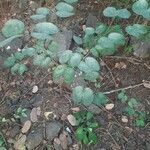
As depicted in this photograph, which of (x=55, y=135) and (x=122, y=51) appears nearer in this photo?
(x=55, y=135)

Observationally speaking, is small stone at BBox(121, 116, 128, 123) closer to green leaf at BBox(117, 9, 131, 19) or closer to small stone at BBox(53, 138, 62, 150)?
small stone at BBox(53, 138, 62, 150)

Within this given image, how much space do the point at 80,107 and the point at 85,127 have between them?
0.39 feet

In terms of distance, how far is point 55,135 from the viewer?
1.88 metres

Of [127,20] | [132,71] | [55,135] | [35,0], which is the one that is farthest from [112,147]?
[35,0]

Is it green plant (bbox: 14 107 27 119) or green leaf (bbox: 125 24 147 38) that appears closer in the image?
green leaf (bbox: 125 24 147 38)

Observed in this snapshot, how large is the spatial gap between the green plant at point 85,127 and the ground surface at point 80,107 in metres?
0.03

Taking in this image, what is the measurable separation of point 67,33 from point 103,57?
0.24m

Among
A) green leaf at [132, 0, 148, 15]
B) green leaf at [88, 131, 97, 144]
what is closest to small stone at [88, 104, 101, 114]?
green leaf at [88, 131, 97, 144]

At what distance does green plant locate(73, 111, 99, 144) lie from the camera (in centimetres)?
187

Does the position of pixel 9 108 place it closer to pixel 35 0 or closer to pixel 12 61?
pixel 12 61

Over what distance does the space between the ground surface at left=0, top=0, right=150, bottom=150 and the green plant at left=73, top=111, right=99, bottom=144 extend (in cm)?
3

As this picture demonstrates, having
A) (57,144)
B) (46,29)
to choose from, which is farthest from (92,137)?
(46,29)

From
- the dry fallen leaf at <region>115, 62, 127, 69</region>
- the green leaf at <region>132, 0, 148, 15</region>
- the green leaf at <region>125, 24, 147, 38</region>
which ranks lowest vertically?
the dry fallen leaf at <region>115, 62, 127, 69</region>

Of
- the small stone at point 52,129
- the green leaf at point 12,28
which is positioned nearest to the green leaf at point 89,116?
the small stone at point 52,129
